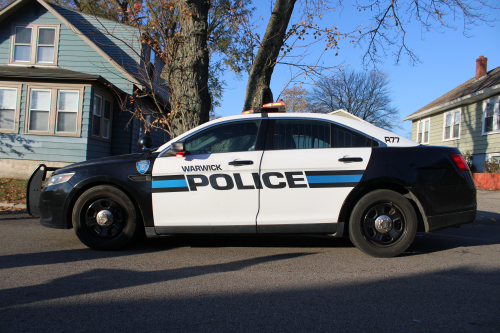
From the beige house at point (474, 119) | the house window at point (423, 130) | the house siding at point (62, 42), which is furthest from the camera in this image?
the house window at point (423, 130)

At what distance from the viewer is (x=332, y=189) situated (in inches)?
181

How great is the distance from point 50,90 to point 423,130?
70.5ft

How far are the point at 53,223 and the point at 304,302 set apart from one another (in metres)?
3.49

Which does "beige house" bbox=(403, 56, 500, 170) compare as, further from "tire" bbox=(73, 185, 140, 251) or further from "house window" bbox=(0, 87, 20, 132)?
"house window" bbox=(0, 87, 20, 132)

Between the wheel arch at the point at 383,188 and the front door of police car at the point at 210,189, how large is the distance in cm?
108

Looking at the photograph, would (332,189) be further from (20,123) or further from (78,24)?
(78,24)

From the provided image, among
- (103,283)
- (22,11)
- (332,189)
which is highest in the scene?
(22,11)

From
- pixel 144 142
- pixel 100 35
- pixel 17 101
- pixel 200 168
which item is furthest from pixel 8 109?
pixel 200 168

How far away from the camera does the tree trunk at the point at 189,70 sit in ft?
27.5

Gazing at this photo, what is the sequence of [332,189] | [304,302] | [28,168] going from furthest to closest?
[28,168] → [332,189] → [304,302]

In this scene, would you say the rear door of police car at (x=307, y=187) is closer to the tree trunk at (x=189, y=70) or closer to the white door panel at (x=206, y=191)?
the white door panel at (x=206, y=191)

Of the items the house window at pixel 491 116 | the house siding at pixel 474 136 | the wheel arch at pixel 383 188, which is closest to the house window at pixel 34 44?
the wheel arch at pixel 383 188

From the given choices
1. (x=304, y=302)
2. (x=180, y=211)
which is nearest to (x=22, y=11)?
(x=180, y=211)

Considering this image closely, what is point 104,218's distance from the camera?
4840 mm
